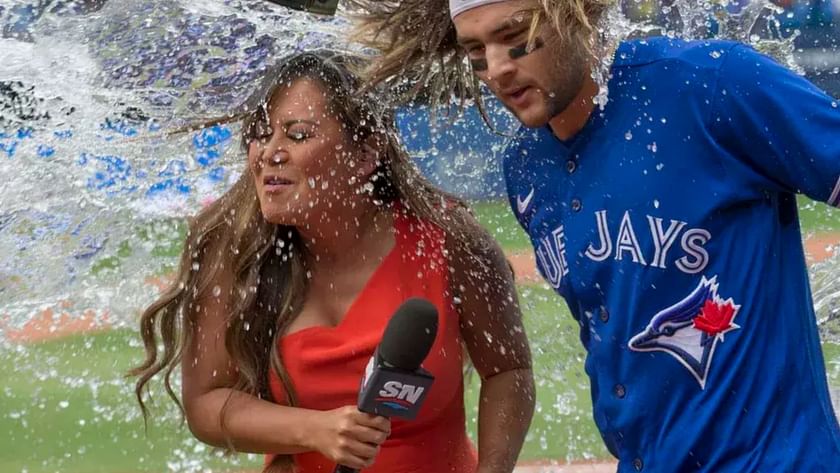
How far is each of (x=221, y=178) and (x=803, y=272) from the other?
1842 millimetres

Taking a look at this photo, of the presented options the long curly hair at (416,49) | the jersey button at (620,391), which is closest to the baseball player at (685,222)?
the jersey button at (620,391)

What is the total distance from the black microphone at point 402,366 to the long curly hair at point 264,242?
53 cm

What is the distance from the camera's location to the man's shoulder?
2.53 m

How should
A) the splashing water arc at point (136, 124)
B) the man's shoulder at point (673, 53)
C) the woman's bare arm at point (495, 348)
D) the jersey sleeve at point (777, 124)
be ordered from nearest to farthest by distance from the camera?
the jersey sleeve at point (777, 124) → the man's shoulder at point (673, 53) → the woman's bare arm at point (495, 348) → the splashing water arc at point (136, 124)

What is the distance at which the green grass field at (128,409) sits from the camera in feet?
18.4

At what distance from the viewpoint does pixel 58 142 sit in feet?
12.9

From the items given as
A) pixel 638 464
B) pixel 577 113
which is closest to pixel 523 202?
pixel 577 113

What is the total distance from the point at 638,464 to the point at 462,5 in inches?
39.8

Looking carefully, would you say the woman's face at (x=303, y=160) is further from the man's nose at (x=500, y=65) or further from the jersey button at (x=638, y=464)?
the jersey button at (x=638, y=464)

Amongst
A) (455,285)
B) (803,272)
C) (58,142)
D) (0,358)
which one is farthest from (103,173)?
(0,358)

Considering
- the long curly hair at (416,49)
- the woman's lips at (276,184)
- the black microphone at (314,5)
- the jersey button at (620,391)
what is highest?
the black microphone at (314,5)

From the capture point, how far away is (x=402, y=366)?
8.39 feet

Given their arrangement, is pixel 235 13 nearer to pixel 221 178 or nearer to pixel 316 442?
pixel 221 178

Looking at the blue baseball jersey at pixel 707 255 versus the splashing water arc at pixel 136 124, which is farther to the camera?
the splashing water arc at pixel 136 124
